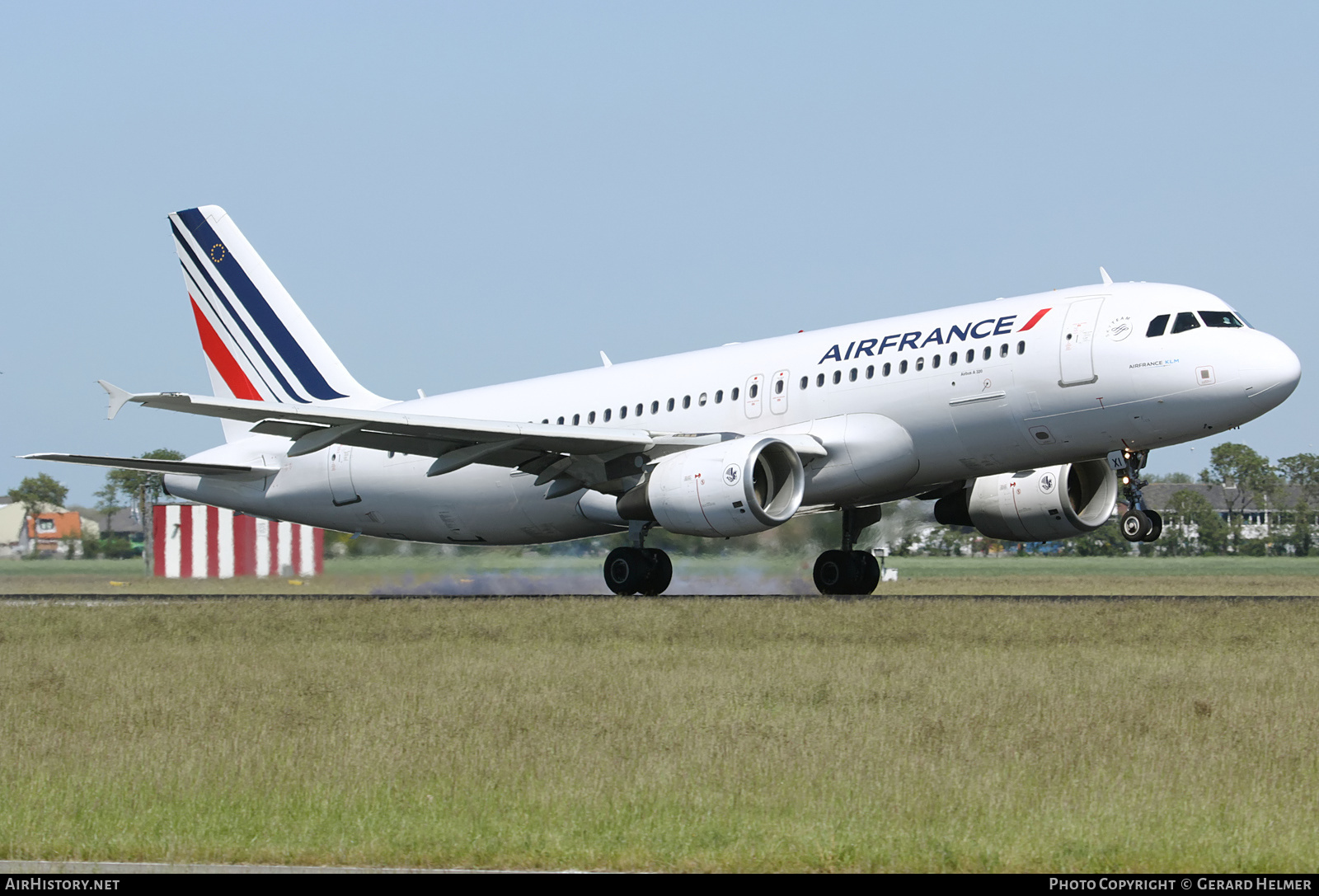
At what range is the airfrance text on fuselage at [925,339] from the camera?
24.2 metres

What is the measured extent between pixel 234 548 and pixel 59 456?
1788cm

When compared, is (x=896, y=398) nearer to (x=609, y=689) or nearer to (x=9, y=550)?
(x=609, y=689)

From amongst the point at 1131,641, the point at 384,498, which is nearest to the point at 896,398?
the point at 1131,641

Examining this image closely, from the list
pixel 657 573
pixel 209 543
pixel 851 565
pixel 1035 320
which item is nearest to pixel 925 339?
pixel 1035 320

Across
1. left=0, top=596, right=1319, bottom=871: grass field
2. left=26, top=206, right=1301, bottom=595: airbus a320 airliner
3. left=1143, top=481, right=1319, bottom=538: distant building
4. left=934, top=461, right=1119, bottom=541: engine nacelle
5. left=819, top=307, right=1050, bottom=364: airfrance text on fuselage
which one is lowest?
left=0, top=596, right=1319, bottom=871: grass field

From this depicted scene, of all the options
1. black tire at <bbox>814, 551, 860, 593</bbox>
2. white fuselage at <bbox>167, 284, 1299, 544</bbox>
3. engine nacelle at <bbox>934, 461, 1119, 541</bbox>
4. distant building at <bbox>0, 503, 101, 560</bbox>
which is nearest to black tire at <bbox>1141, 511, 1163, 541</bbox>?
white fuselage at <bbox>167, 284, 1299, 544</bbox>

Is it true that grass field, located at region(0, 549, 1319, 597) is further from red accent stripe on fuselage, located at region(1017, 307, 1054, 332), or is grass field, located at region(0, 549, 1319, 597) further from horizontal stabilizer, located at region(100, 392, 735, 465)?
red accent stripe on fuselage, located at region(1017, 307, 1054, 332)

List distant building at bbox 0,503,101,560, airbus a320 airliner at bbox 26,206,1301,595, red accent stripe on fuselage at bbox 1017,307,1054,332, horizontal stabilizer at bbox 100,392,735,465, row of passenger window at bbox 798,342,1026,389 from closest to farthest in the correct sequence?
Answer: 1. airbus a320 airliner at bbox 26,206,1301,595
2. red accent stripe on fuselage at bbox 1017,307,1054,332
3. row of passenger window at bbox 798,342,1026,389
4. horizontal stabilizer at bbox 100,392,735,465
5. distant building at bbox 0,503,101,560

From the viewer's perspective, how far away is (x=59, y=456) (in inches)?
1096

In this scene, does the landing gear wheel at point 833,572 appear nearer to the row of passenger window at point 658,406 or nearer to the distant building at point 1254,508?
the row of passenger window at point 658,406

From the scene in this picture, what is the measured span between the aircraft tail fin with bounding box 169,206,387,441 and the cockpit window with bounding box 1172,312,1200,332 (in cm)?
1743

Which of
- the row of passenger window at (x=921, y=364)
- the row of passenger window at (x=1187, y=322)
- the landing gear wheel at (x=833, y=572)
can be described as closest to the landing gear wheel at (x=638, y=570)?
the landing gear wheel at (x=833, y=572)

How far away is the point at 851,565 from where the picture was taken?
1153 inches

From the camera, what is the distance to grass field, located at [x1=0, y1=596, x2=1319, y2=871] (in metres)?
8.13
